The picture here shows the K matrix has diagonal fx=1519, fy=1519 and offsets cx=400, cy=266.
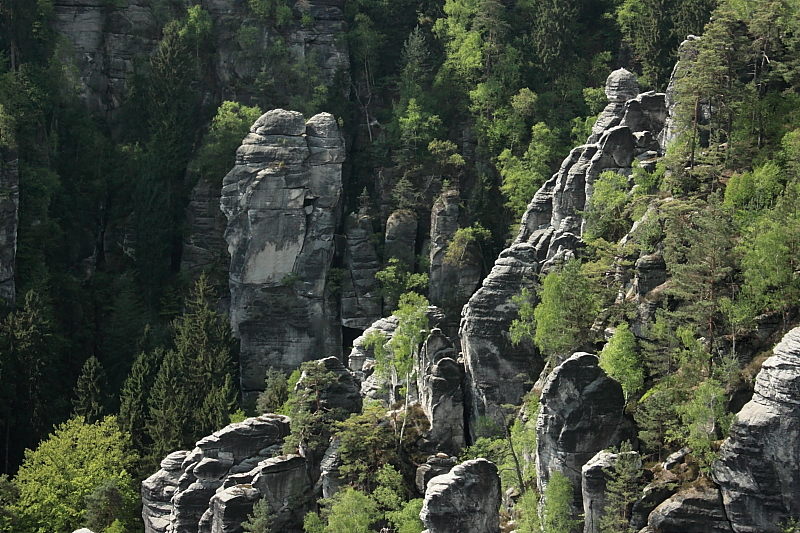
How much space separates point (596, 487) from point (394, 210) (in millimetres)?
42815

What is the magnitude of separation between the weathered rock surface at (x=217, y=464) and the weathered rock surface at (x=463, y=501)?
31.5 ft

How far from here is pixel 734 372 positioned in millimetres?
51031

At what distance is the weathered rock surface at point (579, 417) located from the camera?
53156 mm

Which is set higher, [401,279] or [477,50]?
[477,50]

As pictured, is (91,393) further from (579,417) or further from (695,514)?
(695,514)

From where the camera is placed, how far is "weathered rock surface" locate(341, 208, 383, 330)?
88.8m

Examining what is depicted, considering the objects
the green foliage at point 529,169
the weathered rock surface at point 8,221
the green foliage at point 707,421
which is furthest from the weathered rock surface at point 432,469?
the weathered rock surface at point 8,221

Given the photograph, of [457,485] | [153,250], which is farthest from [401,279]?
[457,485]

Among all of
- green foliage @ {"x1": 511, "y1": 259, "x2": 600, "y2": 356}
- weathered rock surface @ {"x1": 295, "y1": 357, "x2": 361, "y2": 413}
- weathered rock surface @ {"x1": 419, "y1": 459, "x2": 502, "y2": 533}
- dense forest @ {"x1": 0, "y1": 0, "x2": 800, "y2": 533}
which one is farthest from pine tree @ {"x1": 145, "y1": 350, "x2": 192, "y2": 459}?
weathered rock surface @ {"x1": 419, "y1": 459, "x2": 502, "y2": 533}

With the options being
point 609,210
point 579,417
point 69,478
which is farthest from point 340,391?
point 69,478

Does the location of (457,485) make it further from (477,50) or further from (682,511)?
(477,50)

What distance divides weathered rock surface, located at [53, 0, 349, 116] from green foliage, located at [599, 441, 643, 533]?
52776mm

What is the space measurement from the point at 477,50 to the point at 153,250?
23.7 m

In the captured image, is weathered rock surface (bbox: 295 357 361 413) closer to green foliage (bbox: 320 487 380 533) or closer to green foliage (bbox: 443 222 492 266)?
green foliage (bbox: 320 487 380 533)
